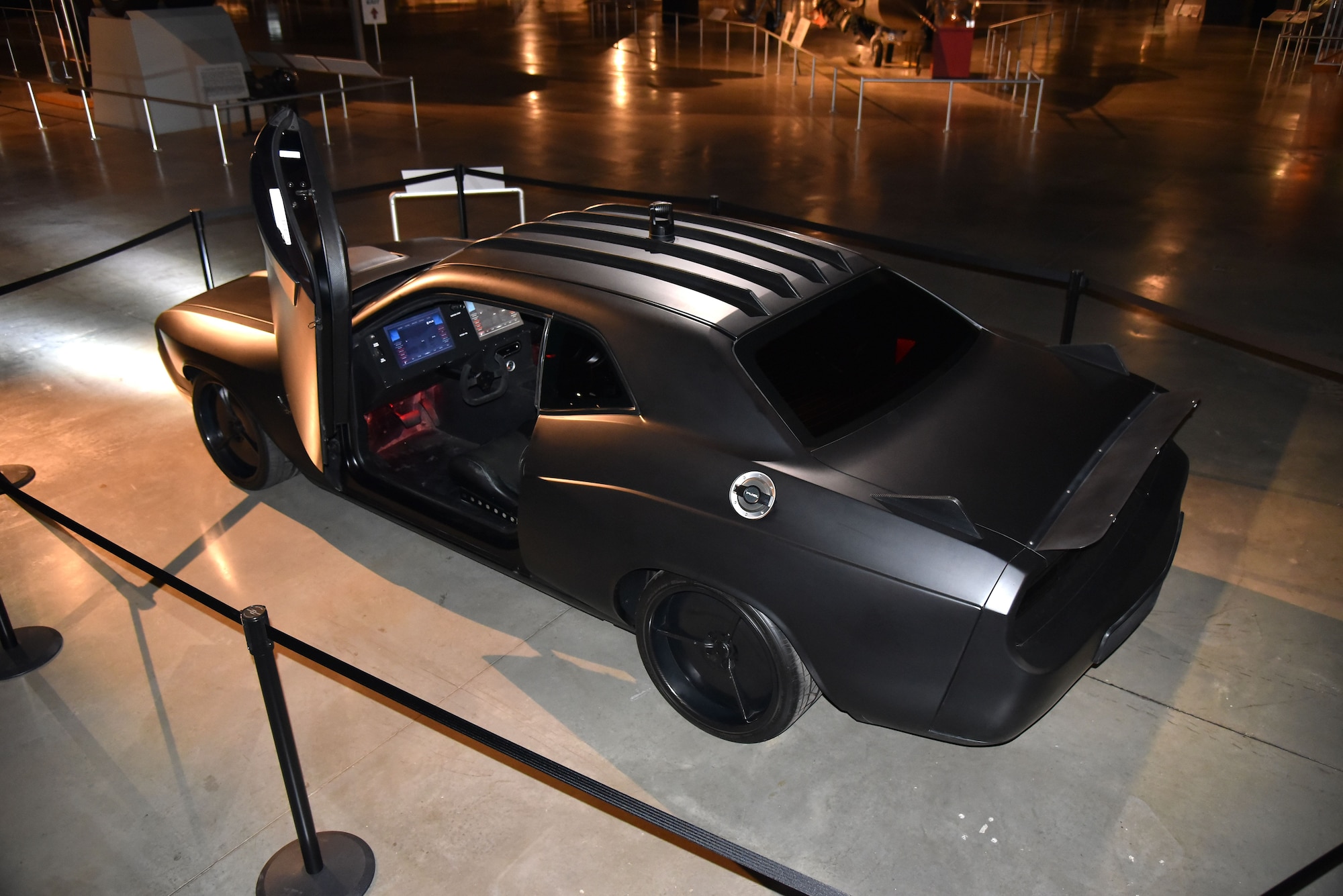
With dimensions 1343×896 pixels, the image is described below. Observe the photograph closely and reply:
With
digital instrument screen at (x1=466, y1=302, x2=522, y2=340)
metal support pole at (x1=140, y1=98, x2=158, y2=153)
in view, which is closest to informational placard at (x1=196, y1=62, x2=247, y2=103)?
metal support pole at (x1=140, y1=98, x2=158, y2=153)

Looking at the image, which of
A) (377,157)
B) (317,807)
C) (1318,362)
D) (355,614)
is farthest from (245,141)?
(1318,362)

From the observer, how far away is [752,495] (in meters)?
2.84

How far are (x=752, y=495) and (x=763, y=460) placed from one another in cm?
11

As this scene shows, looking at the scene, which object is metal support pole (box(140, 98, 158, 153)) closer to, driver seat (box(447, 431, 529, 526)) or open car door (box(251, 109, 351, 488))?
open car door (box(251, 109, 351, 488))

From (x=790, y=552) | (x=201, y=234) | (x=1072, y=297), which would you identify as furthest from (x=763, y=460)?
(x=201, y=234)

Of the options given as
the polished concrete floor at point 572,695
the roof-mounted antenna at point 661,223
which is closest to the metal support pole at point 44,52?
the polished concrete floor at point 572,695

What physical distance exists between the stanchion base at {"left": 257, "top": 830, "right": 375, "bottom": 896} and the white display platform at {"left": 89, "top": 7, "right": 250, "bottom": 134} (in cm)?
1240

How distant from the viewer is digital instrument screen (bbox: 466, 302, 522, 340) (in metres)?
4.38

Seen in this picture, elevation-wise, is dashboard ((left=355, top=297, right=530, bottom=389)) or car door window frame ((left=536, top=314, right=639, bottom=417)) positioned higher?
car door window frame ((left=536, top=314, right=639, bottom=417))

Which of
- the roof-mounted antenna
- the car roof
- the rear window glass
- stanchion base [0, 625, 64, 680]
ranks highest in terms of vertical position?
the roof-mounted antenna

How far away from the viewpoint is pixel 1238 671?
351 cm

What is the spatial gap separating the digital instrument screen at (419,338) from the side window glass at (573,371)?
3.41 ft

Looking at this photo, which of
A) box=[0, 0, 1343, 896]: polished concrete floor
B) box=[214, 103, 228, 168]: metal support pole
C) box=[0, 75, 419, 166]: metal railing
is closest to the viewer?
box=[0, 0, 1343, 896]: polished concrete floor

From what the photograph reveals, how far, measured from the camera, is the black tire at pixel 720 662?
296cm
